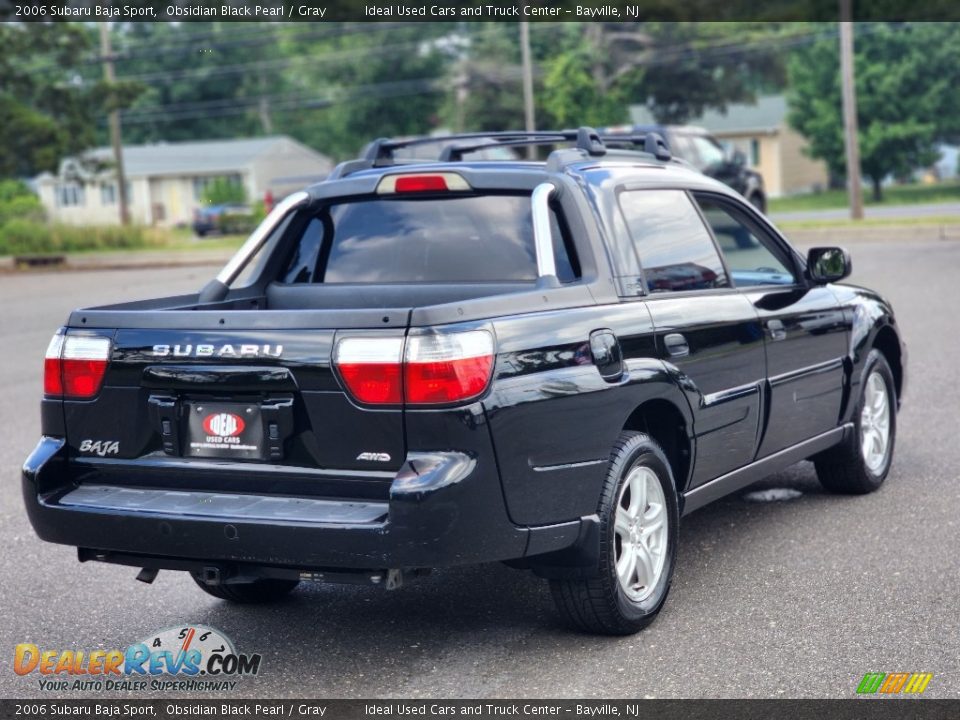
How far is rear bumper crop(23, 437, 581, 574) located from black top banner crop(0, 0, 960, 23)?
41979 millimetres

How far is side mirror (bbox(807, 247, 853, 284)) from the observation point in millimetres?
6594

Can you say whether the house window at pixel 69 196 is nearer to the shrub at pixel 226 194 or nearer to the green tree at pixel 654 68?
the shrub at pixel 226 194

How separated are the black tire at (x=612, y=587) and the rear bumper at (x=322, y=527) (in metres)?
0.19

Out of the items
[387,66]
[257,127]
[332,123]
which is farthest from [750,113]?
[257,127]

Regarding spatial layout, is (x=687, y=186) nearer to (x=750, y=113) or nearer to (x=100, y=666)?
(x=100, y=666)

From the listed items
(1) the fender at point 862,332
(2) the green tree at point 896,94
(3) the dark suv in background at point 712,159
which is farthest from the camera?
(2) the green tree at point 896,94

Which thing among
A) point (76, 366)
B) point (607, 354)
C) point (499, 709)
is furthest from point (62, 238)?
point (499, 709)

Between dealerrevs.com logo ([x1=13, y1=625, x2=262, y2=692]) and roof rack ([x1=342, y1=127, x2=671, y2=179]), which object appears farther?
roof rack ([x1=342, y1=127, x2=671, y2=179])

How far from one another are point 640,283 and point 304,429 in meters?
1.56

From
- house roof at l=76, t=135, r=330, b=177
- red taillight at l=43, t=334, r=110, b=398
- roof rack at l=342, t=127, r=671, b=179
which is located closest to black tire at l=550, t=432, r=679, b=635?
roof rack at l=342, t=127, r=671, b=179

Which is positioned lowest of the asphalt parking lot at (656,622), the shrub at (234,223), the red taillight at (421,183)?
the shrub at (234,223)

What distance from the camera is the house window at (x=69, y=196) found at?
85.6 m

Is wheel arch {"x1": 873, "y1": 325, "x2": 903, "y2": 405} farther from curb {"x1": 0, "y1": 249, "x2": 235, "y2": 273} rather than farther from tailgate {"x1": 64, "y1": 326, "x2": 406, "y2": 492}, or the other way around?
curb {"x1": 0, "y1": 249, "x2": 235, "y2": 273}

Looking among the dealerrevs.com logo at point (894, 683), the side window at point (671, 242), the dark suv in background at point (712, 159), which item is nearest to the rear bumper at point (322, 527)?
the dealerrevs.com logo at point (894, 683)
